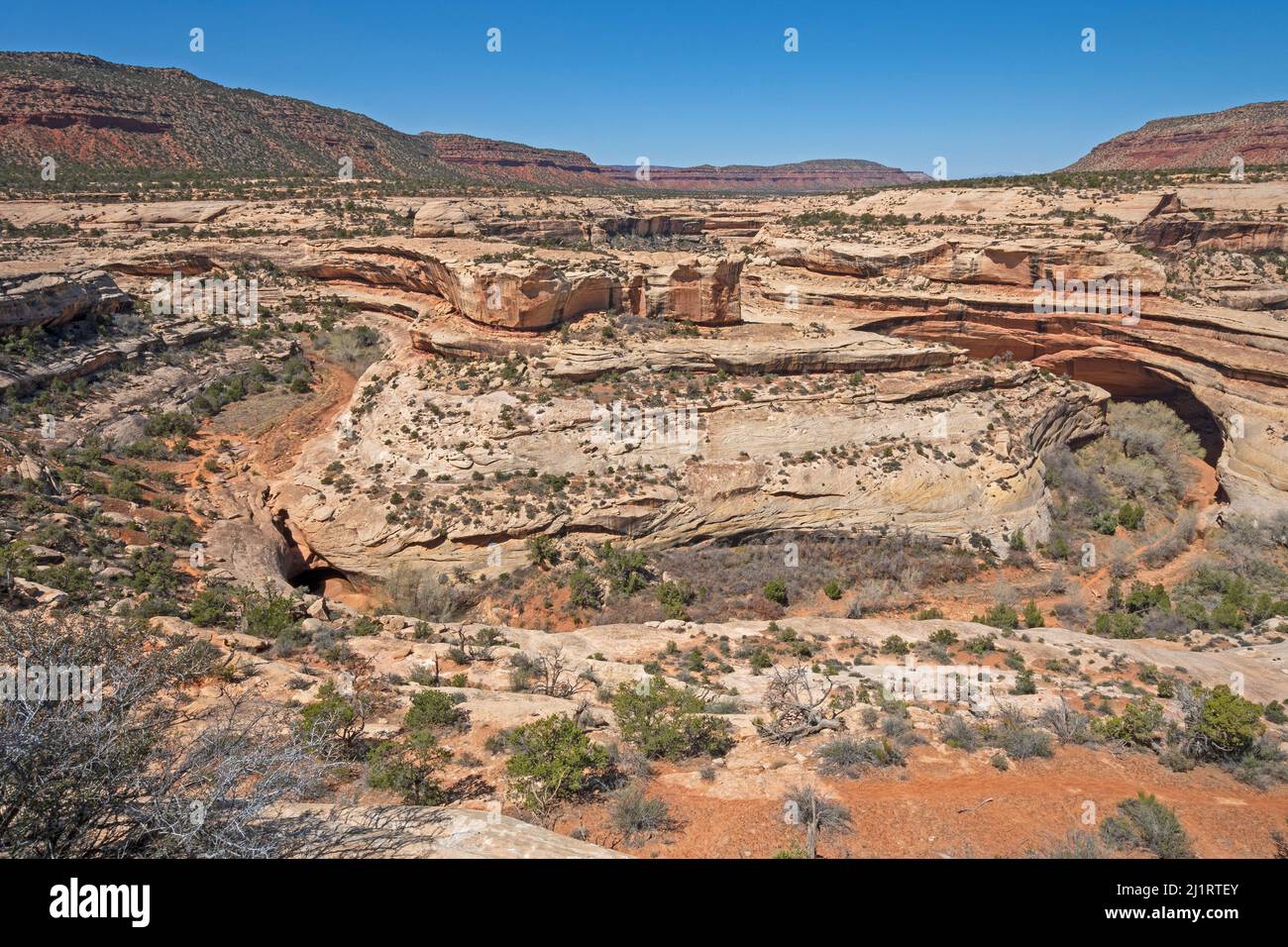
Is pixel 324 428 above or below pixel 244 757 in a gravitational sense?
above

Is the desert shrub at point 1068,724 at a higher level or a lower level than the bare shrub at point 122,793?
lower

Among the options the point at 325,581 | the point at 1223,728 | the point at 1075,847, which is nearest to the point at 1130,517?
the point at 1223,728

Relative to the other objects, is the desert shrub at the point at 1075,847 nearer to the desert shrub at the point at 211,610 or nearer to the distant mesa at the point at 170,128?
the desert shrub at the point at 211,610

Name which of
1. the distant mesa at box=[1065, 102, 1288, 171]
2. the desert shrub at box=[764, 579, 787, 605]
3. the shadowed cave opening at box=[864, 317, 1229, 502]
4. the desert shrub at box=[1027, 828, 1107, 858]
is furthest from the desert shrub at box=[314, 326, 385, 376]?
the distant mesa at box=[1065, 102, 1288, 171]

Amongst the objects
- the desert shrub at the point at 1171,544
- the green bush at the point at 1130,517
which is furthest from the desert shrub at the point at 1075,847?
the green bush at the point at 1130,517

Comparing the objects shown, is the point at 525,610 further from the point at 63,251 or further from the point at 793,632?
the point at 63,251
